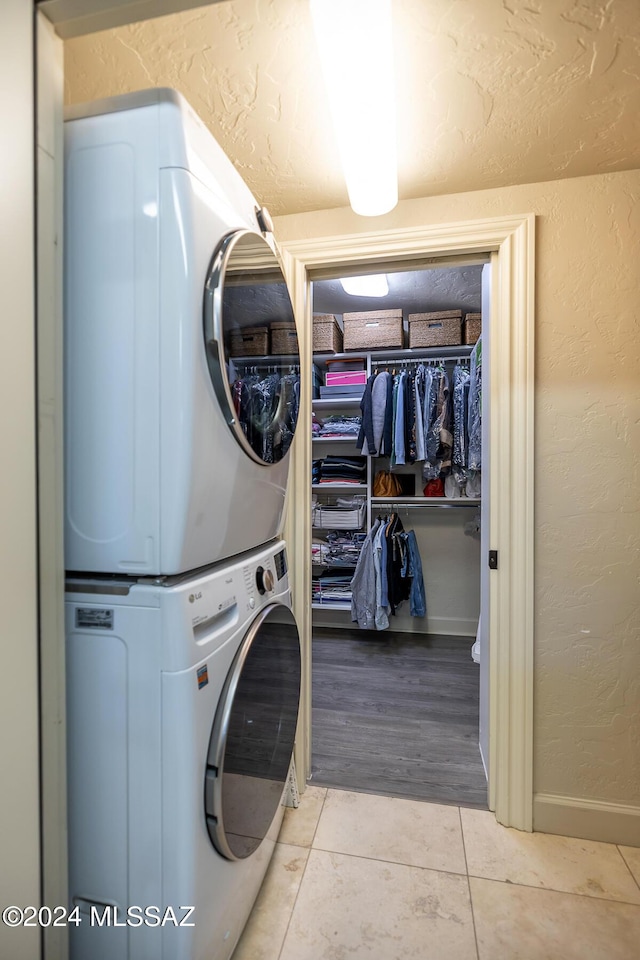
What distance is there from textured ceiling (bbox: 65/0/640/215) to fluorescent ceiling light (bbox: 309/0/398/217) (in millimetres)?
52

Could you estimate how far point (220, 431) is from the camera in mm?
883

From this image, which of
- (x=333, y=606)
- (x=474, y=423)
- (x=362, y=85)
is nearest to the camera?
(x=362, y=85)

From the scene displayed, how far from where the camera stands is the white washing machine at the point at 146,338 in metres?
0.80

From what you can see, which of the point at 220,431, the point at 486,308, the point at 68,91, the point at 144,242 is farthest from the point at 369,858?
the point at 68,91

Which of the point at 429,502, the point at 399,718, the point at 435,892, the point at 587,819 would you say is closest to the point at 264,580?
the point at 435,892

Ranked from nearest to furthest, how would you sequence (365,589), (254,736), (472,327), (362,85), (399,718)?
(362,85), (254,736), (399,718), (472,327), (365,589)

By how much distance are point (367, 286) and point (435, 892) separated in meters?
2.83

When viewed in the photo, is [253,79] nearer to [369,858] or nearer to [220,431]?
[220,431]

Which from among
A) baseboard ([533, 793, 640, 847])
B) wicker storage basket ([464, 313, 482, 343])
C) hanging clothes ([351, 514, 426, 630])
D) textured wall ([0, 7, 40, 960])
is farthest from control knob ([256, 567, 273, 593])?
wicker storage basket ([464, 313, 482, 343])

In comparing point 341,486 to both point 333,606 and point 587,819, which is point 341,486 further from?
point 587,819

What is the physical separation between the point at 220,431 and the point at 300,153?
1068mm

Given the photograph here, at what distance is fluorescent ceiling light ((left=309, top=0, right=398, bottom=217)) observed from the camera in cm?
83

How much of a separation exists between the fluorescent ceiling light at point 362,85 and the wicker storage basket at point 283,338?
47 centimetres

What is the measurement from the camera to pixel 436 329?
10.4 ft
